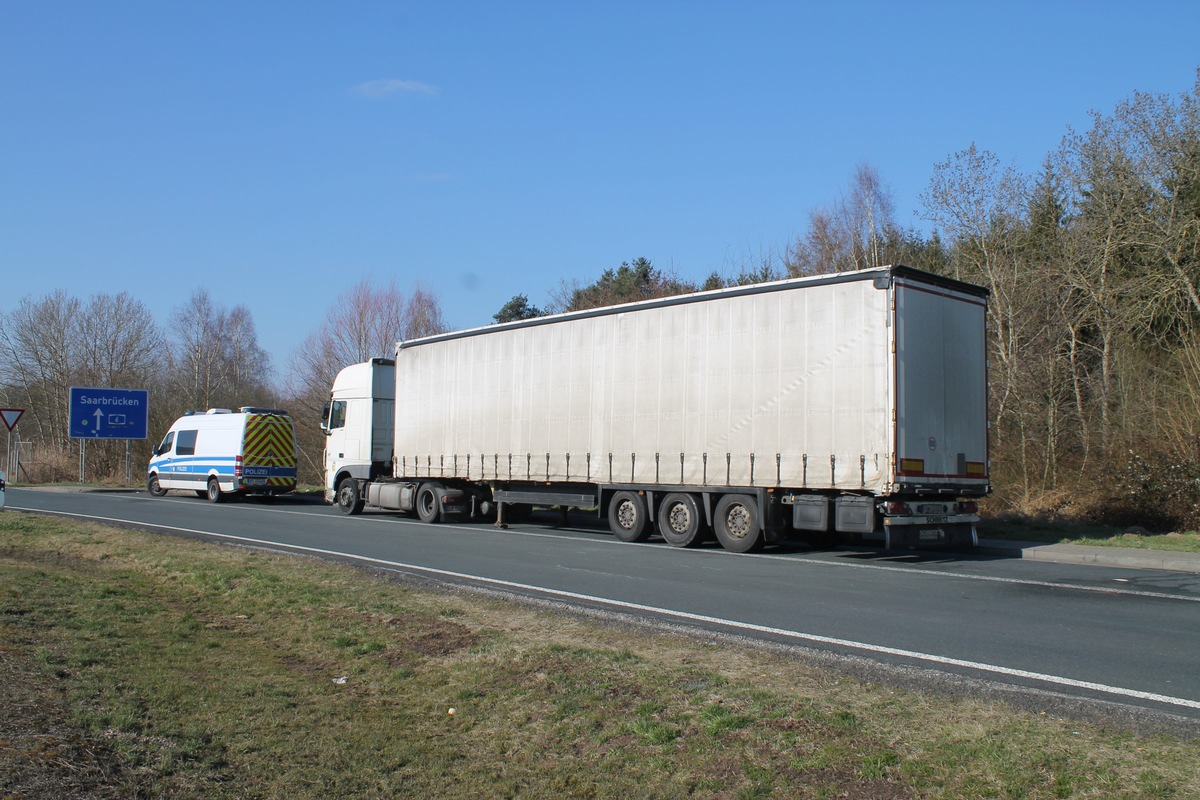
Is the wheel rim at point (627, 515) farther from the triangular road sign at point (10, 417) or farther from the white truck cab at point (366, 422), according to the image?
the triangular road sign at point (10, 417)

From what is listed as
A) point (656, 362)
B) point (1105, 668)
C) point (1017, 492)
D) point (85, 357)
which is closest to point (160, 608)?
point (1105, 668)

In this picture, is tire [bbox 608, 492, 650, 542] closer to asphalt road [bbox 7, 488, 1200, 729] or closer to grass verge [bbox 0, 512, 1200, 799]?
asphalt road [bbox 7, 488, 1200, 729]

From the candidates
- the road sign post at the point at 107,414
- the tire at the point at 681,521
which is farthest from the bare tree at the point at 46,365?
the tire at the point at 681,521

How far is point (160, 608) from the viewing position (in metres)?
9.07

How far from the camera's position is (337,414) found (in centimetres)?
2425

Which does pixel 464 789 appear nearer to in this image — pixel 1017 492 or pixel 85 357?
pixel 1017 492

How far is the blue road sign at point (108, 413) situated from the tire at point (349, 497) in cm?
Answer: 2012

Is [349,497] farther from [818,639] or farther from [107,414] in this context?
[107,414]

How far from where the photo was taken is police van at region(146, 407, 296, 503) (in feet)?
93.9

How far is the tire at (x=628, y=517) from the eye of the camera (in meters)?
16.6

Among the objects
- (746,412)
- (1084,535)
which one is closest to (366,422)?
(746,412)

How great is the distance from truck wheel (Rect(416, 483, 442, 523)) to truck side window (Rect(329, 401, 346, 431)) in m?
3.58

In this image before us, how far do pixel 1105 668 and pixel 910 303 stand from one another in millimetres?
7411

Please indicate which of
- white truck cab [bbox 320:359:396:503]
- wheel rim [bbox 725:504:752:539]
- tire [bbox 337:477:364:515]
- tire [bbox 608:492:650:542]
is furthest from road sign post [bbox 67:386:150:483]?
wheel rim [bbox 725:504:752:539]
